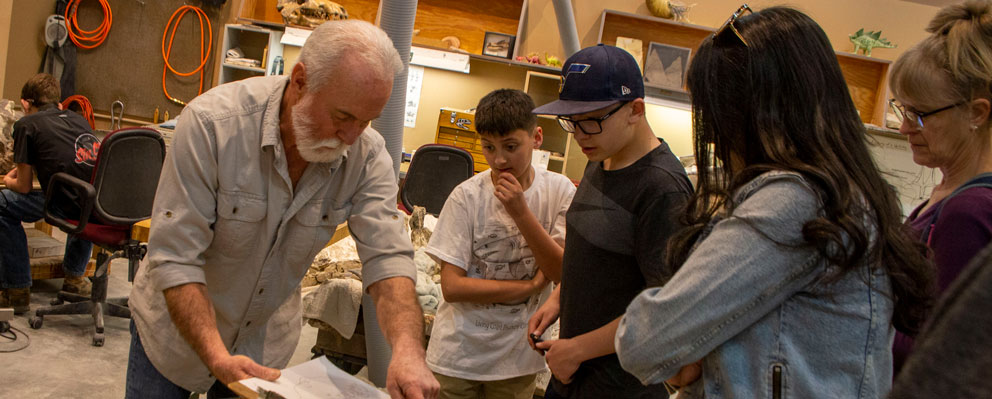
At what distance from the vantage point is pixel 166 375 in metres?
1.74

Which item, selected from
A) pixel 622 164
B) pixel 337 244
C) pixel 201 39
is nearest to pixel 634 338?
pixel 622 164

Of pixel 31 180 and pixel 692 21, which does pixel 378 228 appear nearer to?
pixel 31 180

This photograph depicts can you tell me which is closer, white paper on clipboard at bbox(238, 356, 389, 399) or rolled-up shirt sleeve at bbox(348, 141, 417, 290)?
white paper on clipboard at bbox(238, 356, 389, 399)

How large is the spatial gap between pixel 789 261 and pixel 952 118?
79cm

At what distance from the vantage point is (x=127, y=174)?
423 cm

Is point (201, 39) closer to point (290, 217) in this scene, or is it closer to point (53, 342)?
point (53, 342)

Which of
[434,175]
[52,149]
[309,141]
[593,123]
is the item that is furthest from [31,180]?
[593,123]

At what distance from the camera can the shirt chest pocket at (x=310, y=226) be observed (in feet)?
5.82

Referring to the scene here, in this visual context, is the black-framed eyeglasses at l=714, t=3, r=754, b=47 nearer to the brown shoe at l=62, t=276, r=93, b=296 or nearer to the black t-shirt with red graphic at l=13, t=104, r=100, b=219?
the black t-shirt with red graphic at l=13, t=104, r=100, b=219

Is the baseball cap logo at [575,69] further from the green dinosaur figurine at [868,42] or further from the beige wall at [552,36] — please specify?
the green dinosaur figurine at [868,42]

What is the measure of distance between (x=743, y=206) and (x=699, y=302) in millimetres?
145

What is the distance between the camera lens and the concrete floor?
352cm

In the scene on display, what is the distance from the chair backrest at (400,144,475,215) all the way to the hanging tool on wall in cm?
454

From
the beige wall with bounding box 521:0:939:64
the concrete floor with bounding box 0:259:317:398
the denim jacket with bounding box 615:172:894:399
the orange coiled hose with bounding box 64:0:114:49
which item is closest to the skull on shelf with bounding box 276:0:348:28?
the beige wall with bounding box 521:0:939:64
